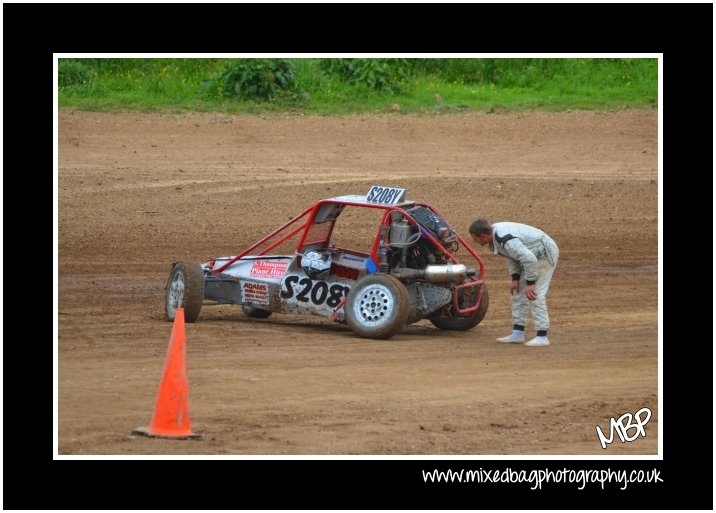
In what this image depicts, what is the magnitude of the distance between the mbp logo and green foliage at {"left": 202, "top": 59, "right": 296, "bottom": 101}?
15.3 m

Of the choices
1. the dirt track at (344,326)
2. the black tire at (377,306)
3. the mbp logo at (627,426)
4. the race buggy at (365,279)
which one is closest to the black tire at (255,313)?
the dirt track at (344,326)

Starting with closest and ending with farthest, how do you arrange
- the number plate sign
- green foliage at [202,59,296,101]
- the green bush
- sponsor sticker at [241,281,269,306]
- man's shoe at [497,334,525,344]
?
man's shoe at [497,334,525,344]
the number plate sign
sponsor sticker at [241,281,269,306]
the green bush
green foliage at [202,59,296,101]

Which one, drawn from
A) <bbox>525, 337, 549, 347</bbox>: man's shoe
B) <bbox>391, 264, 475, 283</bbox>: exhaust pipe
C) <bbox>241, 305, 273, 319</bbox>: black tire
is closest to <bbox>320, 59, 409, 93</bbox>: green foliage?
<bbox>241, 305, 273, 319</bbox>: black tire

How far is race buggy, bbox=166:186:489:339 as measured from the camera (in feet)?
46.1

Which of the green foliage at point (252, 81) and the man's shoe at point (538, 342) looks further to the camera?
the green foliage at point (252, 81)

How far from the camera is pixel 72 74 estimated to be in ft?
85.5

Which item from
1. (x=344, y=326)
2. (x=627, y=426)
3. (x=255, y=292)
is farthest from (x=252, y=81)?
(x=627, y=426)

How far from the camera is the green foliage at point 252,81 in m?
26.0

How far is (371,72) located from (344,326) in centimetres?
1226

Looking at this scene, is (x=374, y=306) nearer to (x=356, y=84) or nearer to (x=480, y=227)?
(x=480, y=227)

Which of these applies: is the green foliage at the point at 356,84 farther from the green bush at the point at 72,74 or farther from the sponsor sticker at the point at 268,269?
the sponsor sticker at the point at 268,269

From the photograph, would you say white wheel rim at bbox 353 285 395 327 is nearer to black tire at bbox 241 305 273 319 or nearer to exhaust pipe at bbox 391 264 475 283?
exhaust pipe at bbox 391 264 475 283

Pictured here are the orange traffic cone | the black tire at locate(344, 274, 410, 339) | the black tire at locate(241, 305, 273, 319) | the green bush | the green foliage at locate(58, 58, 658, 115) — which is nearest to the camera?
the orange traffic cone

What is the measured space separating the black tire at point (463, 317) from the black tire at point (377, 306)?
2.50ft
